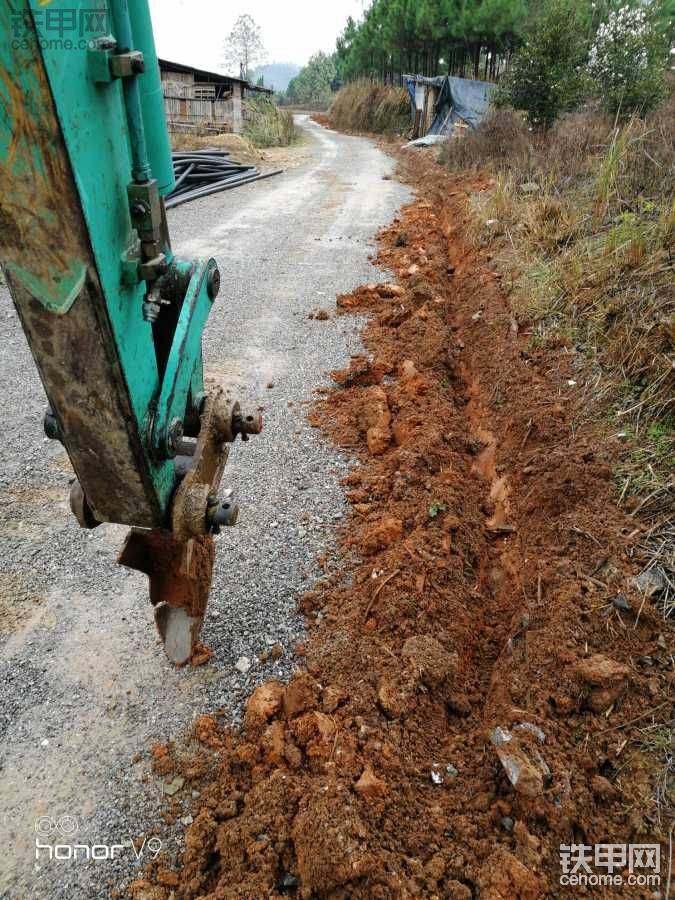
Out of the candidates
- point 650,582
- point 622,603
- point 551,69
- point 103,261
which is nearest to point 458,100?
point 551,69

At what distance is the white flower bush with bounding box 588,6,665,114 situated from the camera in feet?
38.9

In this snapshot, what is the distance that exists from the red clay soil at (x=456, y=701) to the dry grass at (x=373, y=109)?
29290 mm

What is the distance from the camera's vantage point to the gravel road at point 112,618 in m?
2.28

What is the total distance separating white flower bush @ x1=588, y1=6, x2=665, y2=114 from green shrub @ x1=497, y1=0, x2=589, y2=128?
70cm

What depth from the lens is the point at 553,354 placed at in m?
4.75

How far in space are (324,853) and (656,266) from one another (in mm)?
4696

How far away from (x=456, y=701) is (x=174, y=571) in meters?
1.43

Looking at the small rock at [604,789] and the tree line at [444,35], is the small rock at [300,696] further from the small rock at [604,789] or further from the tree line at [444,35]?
the tree line at [444,35]

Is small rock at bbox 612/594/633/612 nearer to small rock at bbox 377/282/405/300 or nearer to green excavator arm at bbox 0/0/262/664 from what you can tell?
green excavator arm at bbox 0/0/262/664

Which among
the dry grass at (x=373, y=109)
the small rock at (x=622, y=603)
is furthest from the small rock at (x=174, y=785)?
the dry grass at (x=373, y=109)

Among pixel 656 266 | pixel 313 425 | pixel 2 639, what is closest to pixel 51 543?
pixel 2 639

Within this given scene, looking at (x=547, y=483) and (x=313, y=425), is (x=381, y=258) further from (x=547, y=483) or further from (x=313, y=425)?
(x=547, y=483)

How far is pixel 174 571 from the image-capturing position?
94.5 inches

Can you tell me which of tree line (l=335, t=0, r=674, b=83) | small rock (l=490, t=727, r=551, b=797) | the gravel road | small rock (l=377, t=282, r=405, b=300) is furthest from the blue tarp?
small rock (l=490, t=727, r=551, b=797)
